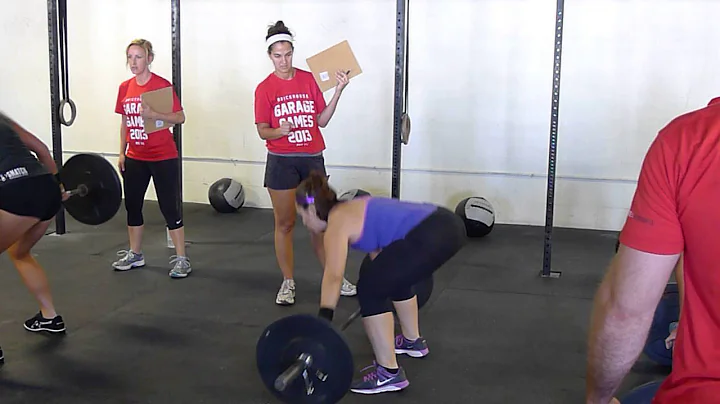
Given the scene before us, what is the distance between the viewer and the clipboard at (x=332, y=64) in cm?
338

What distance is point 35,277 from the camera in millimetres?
2902

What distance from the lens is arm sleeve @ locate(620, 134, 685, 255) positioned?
77 cm

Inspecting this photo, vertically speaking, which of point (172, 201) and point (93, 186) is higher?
point (93, 186)

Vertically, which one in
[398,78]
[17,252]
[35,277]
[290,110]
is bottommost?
[35,277]

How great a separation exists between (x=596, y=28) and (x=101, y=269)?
3707 millimetres

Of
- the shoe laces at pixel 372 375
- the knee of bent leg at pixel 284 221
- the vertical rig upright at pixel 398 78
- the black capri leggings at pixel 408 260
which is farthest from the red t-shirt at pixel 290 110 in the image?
the shoe laces at pixel 372 375

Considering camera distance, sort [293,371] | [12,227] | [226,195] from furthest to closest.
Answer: [226,195], [12,227], [293,371]

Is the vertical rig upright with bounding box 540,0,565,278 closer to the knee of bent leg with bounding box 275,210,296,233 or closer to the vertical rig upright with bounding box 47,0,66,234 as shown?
the knee of bent leg with bounding box 275,210,296,233

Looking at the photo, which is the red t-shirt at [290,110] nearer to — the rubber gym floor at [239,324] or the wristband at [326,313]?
the rubber gym floor at [239,324]

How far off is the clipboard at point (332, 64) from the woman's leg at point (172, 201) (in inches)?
41.9

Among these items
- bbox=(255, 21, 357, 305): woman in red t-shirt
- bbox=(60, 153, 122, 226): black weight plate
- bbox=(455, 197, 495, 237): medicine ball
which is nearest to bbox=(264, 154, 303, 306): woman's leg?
bbox=(255, 21, 357, 305): woman in red t-shirt

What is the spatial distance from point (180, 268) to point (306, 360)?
2245 millimetres

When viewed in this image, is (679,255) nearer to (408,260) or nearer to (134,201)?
(408,260)

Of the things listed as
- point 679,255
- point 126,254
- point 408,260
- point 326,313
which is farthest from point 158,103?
point 679,255
